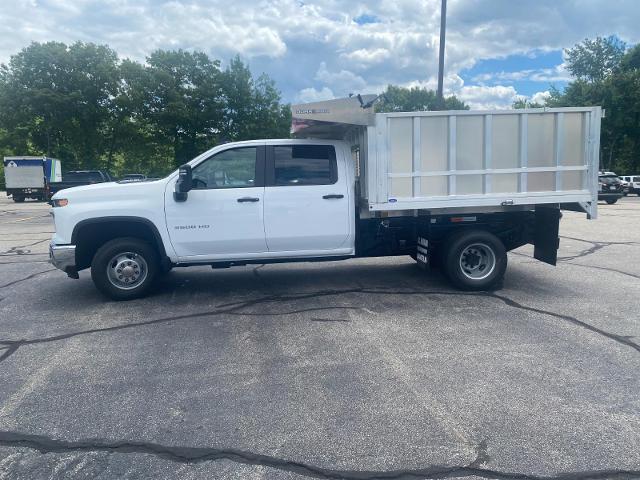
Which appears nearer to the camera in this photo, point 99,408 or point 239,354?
point 99,408

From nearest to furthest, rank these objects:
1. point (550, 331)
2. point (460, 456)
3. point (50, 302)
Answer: point (460, 456) < point (550, 331) < point (50, 302)

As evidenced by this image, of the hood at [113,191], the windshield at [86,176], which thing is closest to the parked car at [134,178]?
the hood at [113,191]

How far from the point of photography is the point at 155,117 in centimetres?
3966

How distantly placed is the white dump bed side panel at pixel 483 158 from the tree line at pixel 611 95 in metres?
33.1

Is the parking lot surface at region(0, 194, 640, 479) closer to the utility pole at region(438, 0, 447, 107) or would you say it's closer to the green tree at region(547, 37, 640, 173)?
the utility pole at region(438, 0, 447, 107)

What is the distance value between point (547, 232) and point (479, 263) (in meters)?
1.07

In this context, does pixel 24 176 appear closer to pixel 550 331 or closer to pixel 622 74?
pixel 550 331

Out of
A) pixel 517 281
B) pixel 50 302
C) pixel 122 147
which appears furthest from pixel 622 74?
pixel 50 302

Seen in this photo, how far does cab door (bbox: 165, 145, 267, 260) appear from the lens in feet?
23.3

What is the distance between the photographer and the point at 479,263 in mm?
7750

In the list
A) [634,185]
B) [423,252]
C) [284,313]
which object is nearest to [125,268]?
[284,313]

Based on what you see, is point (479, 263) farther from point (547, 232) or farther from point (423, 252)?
point (547, 232)

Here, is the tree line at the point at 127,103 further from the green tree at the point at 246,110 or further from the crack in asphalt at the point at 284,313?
the crack in asphalt at the point at 284,313

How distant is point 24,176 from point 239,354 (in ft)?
121
